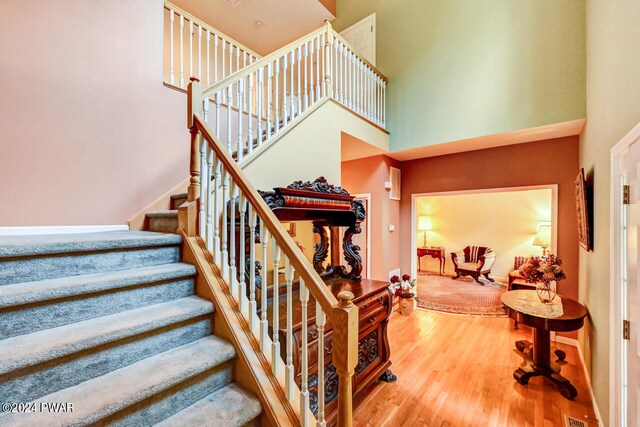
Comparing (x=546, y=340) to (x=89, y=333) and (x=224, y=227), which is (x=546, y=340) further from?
(x=89, y=333)

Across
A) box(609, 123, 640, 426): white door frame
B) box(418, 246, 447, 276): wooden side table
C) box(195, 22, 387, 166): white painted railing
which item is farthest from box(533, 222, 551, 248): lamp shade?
box(609, 123, 640, 426): white door frame

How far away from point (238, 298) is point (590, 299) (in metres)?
3.18

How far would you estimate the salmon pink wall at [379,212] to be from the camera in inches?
169

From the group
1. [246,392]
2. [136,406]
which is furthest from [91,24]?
[246,392]

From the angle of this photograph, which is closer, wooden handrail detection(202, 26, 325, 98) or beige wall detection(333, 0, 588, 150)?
wooden handrail detection(202, 26, 325, 98)

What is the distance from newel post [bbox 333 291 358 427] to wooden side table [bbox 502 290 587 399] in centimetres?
229

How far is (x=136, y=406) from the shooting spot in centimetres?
105

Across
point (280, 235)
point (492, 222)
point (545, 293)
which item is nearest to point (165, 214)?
point (280, 235)

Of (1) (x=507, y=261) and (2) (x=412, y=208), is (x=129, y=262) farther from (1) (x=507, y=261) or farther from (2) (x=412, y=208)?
(1) (x=507, y=261)

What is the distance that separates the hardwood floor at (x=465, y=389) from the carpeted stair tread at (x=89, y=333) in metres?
1.64

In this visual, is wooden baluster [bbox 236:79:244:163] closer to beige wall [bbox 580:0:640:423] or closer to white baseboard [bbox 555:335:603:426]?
beige wall [bbox 580:0:640:423]

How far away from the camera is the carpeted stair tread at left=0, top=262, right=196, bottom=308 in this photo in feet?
3.61

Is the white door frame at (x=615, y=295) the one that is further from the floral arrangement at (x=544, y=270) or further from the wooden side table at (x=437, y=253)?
the wooden side table at (x=437, y=253)

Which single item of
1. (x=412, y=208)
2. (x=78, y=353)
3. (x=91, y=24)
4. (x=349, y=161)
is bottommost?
(x=78, y=353)
